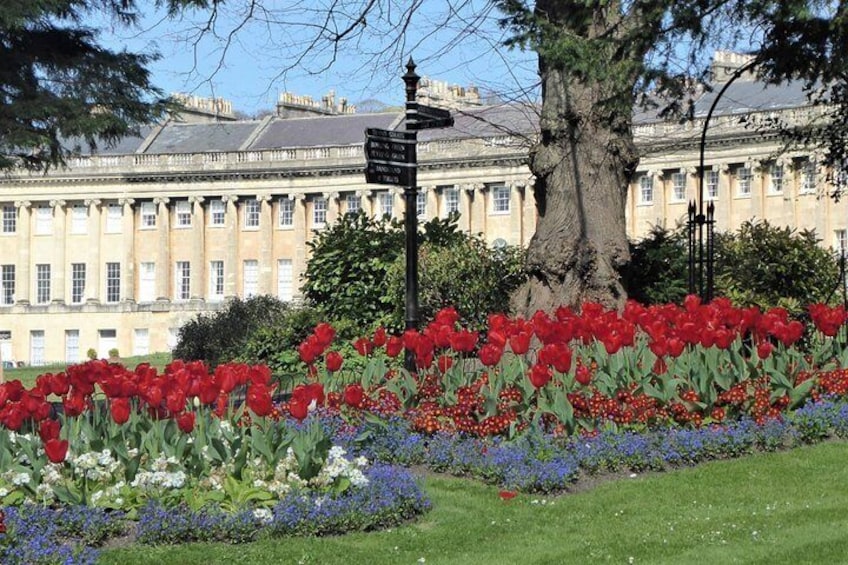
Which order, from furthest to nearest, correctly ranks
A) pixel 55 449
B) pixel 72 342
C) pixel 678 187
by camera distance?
pixel 72 342 < pixel 678 187 < pixel 55 449

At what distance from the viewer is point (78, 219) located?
90188 mm

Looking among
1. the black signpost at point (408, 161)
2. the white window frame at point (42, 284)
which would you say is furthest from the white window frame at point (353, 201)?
the black signpost at point (408, 161)

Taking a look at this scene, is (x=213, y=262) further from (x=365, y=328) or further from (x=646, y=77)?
(x=646, y=77)

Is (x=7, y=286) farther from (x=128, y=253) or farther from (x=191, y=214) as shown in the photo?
(x=191, y=214)

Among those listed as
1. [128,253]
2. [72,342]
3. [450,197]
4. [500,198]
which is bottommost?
[72,342]

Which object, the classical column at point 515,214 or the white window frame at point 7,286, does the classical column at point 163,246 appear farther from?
the classical column at point 515,214

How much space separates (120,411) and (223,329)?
21.3 m

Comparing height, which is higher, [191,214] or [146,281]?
[191,214]

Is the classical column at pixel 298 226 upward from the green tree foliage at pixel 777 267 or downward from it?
upward

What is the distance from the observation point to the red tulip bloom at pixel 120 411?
426 inches

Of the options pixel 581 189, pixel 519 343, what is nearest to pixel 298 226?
pixel 581 189

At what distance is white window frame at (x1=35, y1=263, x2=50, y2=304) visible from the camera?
90438 mm

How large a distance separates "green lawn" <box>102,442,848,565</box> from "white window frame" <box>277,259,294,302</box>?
237 feet

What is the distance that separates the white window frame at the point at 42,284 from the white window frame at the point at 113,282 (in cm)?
380
